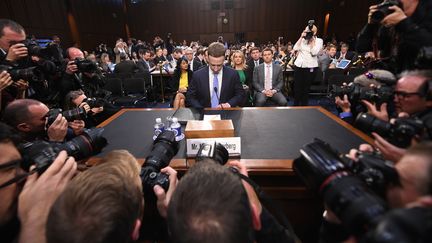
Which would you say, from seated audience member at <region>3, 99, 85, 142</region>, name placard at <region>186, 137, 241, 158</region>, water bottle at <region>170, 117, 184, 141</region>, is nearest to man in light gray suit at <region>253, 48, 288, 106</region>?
water bottle at <region>170, 117, 184, 141</region>

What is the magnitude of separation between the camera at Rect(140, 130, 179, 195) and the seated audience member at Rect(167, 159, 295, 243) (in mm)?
324

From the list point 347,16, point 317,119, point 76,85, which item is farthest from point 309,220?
point 347,16

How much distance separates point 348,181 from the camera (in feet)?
2.08

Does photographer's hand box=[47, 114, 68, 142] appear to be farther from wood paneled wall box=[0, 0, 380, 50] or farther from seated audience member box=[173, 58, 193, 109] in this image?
wood paneled wall box=[0, 0, 380, 50]

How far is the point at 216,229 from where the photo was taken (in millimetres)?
541

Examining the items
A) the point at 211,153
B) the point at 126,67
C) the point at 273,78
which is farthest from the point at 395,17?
the point at 126,67

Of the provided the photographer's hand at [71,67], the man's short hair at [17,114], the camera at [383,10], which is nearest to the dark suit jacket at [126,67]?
the photographer's hand at [71,67]

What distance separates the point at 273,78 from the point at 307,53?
0.79m

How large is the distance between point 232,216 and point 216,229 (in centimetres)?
5

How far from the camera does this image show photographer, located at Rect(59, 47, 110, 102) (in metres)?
2.63

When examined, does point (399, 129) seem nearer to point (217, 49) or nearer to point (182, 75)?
point (217, 49)

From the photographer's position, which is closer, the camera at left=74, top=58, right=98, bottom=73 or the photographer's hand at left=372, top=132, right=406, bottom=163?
the photographer's hand at left=372, top=132, right=406, bottom=163

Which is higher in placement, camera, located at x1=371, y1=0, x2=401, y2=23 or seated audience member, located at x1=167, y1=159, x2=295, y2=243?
camera, located at x1=371, y1=0, x2=401, y2=23

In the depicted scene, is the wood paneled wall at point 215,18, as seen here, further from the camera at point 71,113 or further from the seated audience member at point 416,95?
the seated audience member at point 416,95
